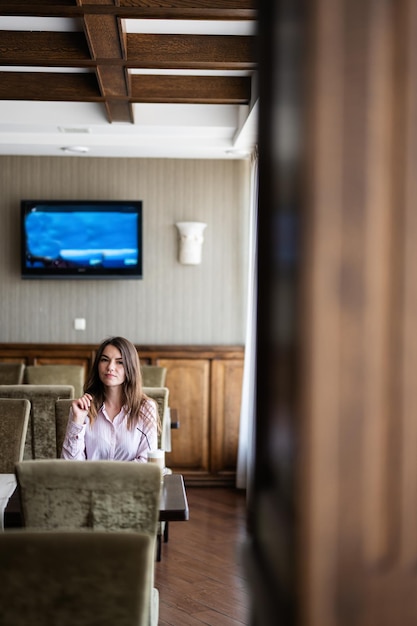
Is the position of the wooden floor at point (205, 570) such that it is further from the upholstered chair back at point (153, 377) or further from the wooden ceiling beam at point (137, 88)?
the wooden ceiling beam at point (137, 88)

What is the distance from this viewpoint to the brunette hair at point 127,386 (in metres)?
3.68

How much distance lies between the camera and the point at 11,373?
5668 millimetres

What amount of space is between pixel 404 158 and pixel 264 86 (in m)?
0.29

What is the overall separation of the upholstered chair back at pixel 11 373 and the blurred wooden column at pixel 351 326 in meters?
4.68

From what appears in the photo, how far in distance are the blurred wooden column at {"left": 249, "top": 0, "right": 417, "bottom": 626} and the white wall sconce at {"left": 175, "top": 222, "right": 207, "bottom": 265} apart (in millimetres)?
5352

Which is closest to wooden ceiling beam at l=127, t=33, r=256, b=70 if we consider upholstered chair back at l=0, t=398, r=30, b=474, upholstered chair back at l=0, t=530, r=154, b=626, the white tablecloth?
upholstered chair back at l=0, t=398, r=30, b=474

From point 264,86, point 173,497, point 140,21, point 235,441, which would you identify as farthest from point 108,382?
point 235,441

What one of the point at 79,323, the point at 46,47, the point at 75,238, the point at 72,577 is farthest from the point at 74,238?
the point at 72,577

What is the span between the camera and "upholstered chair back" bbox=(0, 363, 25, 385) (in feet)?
18.5

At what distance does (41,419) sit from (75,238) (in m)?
2.73

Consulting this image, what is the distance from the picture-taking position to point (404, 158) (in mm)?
1168

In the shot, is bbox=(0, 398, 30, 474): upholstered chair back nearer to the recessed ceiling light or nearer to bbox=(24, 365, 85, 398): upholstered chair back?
bbox=(24, 365, 85, 398): upholstered chair back

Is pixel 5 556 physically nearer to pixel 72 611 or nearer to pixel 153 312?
pixel 72 611

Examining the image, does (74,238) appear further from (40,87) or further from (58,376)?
(40,87)
